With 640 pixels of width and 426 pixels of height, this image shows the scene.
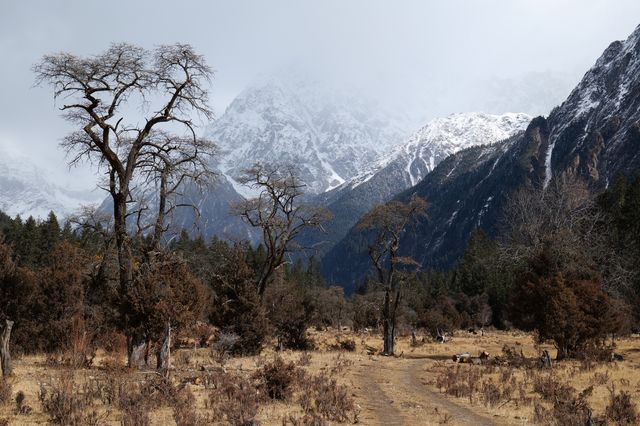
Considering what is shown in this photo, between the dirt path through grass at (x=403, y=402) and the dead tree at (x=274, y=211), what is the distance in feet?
30.5

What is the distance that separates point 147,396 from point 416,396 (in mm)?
8623

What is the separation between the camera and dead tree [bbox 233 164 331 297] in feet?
99.3

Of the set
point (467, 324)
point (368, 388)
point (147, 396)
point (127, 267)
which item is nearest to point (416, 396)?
point (368, 388)

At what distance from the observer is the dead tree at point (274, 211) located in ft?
99.3

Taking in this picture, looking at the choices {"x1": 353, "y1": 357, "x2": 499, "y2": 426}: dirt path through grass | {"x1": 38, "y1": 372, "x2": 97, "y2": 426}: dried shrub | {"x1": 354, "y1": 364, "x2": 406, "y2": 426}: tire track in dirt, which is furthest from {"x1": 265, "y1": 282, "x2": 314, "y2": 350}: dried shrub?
{"x1": 38, "y1": 372, "x2": 97, "y2": 426}: dried shrub

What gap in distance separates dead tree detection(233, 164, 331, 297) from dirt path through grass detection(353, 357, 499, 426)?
928 cm

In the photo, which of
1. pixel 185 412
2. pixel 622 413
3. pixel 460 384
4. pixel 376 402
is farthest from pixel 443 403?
pixel 185 412

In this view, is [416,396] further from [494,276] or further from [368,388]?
[494,276]

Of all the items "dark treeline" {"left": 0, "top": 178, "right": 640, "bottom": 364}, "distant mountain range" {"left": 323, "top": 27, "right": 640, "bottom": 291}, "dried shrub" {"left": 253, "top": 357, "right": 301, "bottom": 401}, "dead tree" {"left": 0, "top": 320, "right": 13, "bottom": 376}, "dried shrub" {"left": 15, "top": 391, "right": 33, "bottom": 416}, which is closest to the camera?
"dried shrub" {"left": 15, "top": 391, "right": 33, "bottom": 416}

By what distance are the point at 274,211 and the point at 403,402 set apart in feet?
56.0

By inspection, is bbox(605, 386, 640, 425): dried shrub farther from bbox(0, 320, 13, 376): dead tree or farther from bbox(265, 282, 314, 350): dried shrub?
bbox(265, 282, 314, 350): dried shrub

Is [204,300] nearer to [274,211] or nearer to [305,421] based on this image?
[305,421]

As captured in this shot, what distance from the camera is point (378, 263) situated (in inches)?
1298

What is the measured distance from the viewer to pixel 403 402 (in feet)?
50.3
